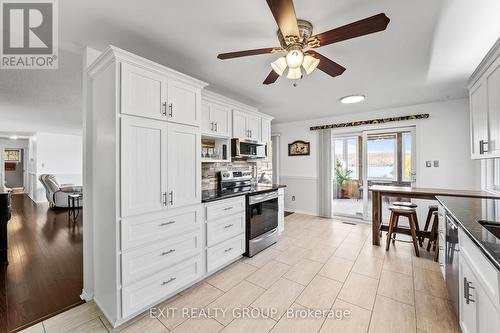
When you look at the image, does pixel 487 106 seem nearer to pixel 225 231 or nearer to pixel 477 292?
pixel 477 292

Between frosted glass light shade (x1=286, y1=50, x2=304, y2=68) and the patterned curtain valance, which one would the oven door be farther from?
the patterned curtain valance

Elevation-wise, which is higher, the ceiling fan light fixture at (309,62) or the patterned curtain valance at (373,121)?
the patterned curtain valance at (373,121)

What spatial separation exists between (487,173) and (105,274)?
17.0 feet

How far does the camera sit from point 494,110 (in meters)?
1.88

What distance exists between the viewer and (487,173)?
10.5 ft

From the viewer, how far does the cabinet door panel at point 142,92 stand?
1.71m

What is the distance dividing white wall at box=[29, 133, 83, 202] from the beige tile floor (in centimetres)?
762

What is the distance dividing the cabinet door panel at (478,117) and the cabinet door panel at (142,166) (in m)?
3.19

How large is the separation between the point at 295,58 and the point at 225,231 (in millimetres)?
→ 2028

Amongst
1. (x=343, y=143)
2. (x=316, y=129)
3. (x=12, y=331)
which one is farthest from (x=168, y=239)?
(x=343, y=143)

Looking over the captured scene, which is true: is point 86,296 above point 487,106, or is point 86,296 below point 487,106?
below

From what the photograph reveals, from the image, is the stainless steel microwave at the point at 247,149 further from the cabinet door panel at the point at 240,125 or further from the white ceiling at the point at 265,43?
the white ceiling at the point at 265,43

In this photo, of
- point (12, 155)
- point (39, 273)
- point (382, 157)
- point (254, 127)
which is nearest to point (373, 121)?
point (382, 157)

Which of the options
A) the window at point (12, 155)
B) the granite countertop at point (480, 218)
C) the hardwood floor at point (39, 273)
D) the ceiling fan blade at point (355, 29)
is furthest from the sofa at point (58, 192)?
the granite countertop at point (480, 218)
